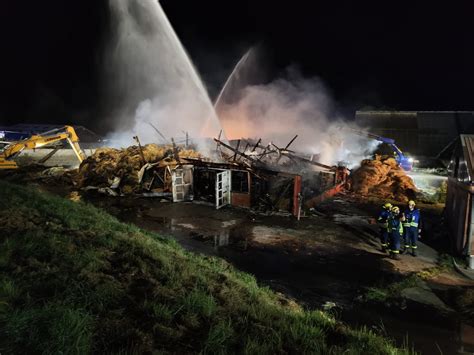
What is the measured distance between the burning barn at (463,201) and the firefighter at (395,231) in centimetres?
169

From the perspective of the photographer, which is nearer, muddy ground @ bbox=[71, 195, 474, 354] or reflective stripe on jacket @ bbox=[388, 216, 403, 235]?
muddy ground @ bbox=[71, 195, 474, 354]

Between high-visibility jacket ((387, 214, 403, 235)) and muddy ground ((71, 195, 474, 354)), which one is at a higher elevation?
high-visibility jacket ((387, 214, 403, 235))

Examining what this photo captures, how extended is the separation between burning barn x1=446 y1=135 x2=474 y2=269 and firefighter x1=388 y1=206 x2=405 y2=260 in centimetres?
169

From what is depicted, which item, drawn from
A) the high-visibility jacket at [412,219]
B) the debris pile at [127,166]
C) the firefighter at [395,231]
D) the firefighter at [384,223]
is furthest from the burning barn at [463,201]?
the debris pile at [127,166]

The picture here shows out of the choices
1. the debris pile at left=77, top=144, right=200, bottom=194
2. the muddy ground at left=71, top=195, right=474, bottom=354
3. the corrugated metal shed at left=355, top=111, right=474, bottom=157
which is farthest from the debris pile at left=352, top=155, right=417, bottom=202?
the corrugated metal shed at left=355, top=111, right=474, bottom=157

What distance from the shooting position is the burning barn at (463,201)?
32.3 ft

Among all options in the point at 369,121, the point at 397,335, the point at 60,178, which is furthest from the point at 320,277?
the point at 369,121

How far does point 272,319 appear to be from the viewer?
480 centimetres

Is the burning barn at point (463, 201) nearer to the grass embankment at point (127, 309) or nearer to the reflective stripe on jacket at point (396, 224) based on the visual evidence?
the reflective stripe on jacket at point (396, 224)

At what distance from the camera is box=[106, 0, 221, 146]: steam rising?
77.9ft

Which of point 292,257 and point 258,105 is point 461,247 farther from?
point 258,105

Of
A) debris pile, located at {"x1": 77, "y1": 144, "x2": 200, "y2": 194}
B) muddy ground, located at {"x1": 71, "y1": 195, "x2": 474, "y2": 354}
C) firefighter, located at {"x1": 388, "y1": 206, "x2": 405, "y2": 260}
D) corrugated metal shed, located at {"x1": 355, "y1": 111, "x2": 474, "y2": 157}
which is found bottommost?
muddy ground, located at {"x1": 71, "y1": 195, "x2": 474, "y2": 354}

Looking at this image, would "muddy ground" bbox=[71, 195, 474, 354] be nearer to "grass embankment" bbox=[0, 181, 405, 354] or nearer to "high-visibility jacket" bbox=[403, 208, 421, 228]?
"high-visibility jacket" bbox=[403, 208, 421, 228]

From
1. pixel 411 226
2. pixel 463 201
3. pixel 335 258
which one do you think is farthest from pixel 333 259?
pixel 463 201
